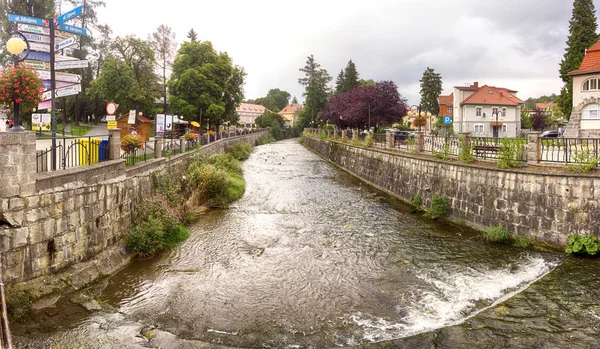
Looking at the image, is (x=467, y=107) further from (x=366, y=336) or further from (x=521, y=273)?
(x=366, y=336)

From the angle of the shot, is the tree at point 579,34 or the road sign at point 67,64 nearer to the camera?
the road sign at point 67,64

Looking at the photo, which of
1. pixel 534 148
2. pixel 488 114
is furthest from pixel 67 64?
pixel 488 114

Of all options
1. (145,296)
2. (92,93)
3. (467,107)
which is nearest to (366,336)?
(145,296)

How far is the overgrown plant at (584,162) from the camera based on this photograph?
35.4ft

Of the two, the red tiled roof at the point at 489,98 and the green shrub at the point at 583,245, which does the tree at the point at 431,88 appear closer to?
the red tiled roof at the point at 489,98

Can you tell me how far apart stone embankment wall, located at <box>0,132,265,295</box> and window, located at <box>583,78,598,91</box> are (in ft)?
108

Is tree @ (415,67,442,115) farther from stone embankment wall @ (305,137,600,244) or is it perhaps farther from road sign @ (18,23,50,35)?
road sign @ (18,23,50,35)

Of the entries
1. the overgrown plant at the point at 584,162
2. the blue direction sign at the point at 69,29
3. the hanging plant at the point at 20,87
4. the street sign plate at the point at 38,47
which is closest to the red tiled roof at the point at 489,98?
the overgrown plant at the point at 584,162

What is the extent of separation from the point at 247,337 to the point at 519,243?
8636 millimetres

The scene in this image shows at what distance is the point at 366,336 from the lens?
6973mm

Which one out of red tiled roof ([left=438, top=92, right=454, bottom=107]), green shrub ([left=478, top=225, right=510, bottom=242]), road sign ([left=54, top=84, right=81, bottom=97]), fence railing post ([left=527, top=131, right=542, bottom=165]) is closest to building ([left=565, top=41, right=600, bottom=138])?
fence railing post ([left=527, top=131, right=542, bottom=165])

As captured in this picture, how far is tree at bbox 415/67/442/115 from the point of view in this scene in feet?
221

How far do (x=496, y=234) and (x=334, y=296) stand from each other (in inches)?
242

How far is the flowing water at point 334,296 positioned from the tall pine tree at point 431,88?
2291 inches
